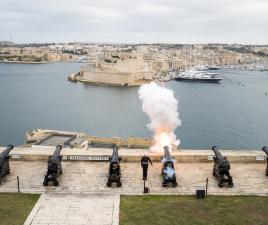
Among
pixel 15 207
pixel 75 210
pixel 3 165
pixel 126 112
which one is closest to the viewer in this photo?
pixel 75 210

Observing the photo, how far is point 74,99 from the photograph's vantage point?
9888 cm

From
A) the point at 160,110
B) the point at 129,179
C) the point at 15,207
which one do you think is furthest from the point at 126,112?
the point at 15,207

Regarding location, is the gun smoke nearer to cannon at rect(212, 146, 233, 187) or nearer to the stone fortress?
cannon at rect(212, 146, 233, 187)

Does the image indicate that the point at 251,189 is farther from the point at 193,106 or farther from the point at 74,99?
the point at 74,99

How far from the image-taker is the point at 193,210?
12.3 meters

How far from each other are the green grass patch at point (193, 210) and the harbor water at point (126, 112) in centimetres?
4114

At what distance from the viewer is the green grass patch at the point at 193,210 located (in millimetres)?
11617

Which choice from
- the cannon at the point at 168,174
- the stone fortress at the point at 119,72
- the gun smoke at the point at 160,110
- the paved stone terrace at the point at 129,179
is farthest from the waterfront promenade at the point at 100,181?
the stone fortress at the point at 119,72

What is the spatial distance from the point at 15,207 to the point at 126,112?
228 feet

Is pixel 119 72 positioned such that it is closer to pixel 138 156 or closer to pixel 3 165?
pixel 138 156

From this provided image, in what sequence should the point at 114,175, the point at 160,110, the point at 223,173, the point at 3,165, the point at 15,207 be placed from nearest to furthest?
1. the point at 15,207
2. the point at 114,175
3. the point at 223,173
4. the point at 3,165
5. the point at 160,110

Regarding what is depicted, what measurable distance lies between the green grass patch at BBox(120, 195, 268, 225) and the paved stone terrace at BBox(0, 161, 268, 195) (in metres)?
0.56

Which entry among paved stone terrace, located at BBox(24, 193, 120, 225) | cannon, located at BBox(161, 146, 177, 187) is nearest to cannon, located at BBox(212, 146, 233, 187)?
cannon, located at BBox(161, 146, 177, 187)

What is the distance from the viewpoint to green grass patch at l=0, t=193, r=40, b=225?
37.9 feet
